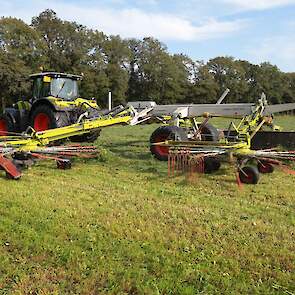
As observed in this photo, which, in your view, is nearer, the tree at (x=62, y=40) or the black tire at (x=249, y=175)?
the black tire at (x=249, y=175)

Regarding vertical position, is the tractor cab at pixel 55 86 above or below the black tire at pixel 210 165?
above

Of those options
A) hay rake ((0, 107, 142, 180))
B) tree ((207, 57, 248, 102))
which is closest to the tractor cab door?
hay rake ((0, 107, 142, 180))

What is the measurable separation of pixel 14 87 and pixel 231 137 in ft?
87.7

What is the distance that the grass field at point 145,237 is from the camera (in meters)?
3.17

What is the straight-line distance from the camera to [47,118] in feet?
33.7

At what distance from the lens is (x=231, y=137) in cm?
859

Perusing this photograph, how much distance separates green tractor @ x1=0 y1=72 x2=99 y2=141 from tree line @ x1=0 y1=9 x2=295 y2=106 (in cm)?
2122

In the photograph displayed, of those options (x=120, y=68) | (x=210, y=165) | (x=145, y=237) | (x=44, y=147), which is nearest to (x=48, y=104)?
A: (x=44, y=147)

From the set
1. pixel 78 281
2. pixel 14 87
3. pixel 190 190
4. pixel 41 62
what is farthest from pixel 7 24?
pixel 78 281

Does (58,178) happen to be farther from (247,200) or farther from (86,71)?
(86,71)

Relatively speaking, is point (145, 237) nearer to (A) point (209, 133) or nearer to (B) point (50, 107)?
(A) point (209, 133)

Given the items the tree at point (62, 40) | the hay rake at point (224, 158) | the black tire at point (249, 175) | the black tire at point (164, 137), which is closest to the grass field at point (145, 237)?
the black tire at point (249, 175)

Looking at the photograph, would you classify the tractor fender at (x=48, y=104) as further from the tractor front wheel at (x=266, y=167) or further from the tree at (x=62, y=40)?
the tree at (x=62, y=40)

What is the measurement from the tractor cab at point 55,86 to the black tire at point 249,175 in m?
5.69
